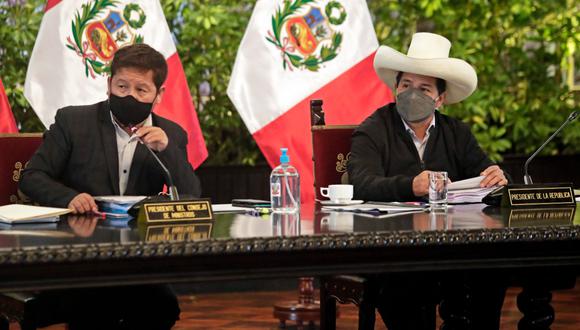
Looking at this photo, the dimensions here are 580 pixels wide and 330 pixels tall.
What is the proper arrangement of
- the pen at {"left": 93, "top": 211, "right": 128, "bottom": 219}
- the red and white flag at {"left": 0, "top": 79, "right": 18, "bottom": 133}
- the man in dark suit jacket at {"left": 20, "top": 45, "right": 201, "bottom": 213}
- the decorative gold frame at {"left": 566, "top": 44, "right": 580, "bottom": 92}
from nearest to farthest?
the pen at {"left": 93, "top": 211, "right": 128, "bottom": 219}, the man in dark suit jacket at {"left": 20, "top": 45, "right": 201, "bottom": 213}, the red and white flag at {"left": 0, "top": 79, "right": 18, "bottom": 133}, the decorative gold frame at {"left": 566, "top": 44, "right": 580, "bottom": 92}

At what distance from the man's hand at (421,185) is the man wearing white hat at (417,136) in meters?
0.01

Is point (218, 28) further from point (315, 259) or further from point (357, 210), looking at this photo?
point (315, 259)

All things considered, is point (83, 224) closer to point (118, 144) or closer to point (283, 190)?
point (283, 190)

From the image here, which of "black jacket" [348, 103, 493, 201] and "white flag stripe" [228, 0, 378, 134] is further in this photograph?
"white flag stripe" [228, 0, 378, 134]

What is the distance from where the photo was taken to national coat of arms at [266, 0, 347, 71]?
4.21 m

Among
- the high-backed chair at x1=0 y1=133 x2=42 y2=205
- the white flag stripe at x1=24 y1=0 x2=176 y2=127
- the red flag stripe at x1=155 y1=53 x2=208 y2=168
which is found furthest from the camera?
the red flag stripe at x1=155 y1=53 x2=208 y2=168

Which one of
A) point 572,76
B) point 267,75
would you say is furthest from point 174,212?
point 572,76

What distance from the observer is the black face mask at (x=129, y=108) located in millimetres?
2611

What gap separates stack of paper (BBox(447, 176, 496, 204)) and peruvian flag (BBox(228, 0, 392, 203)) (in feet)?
4.99

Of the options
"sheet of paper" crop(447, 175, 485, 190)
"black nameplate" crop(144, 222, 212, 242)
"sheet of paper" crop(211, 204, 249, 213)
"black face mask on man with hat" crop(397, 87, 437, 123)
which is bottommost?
"black nameplate" crop(144, 222, 212, 242)

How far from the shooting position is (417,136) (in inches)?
123

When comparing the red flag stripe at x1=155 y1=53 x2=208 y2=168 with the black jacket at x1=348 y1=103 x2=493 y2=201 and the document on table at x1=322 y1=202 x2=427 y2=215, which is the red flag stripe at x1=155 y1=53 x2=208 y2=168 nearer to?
the black jacket at x1=348 y1=103 x2=493 y2=201

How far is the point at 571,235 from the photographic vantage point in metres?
2.02

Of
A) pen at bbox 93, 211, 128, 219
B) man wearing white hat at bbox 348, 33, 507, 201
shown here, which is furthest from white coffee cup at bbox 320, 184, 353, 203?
pen at bbox 93, 211, 128, 219
